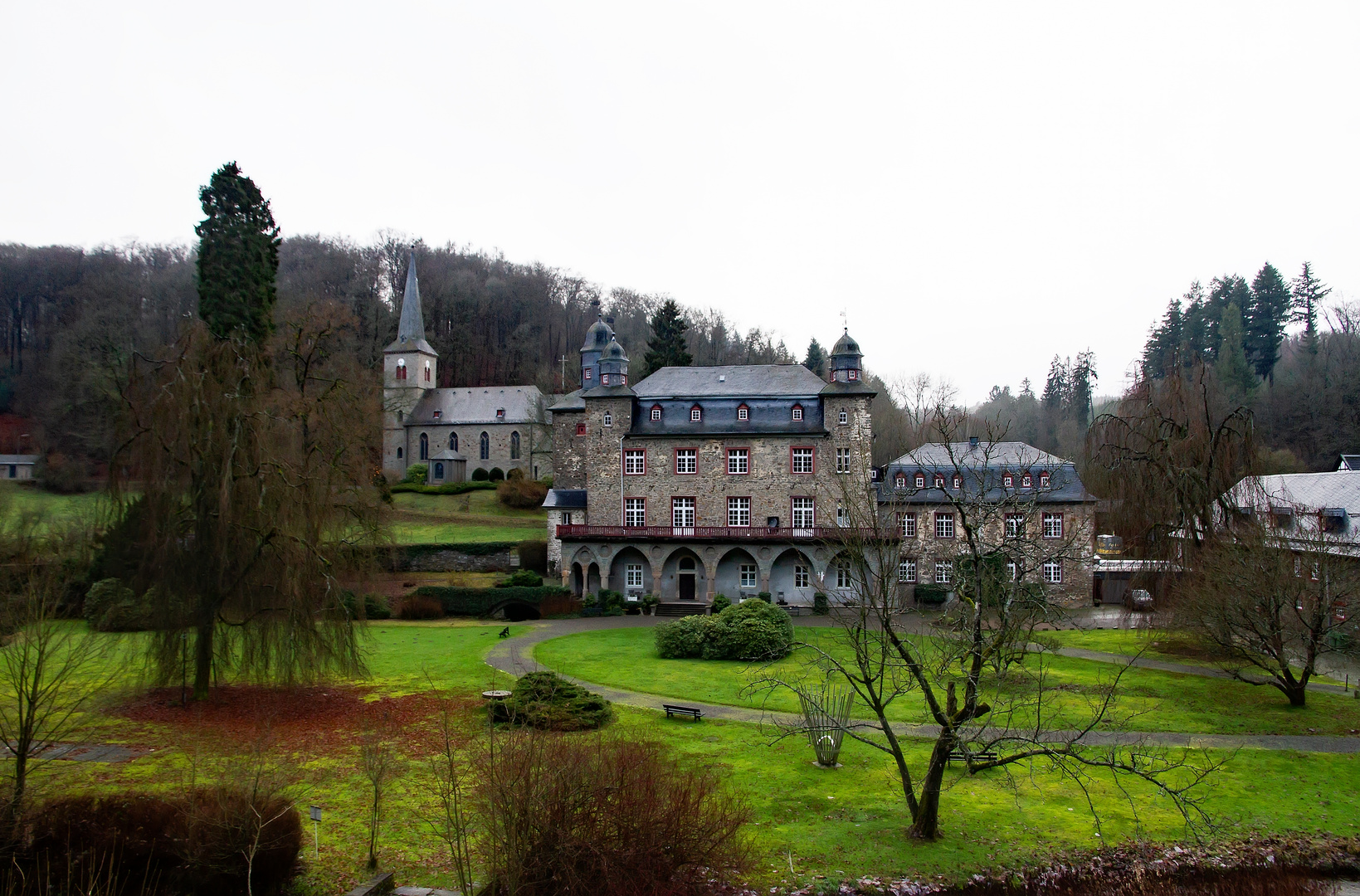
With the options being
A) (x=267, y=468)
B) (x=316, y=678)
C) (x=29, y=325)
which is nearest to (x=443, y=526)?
(x=316, y=678)

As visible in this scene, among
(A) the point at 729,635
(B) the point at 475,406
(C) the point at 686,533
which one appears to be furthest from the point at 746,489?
(B) the point at 475,406

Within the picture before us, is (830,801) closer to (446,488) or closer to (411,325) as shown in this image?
(446,488)

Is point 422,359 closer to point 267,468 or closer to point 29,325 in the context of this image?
point 29,325

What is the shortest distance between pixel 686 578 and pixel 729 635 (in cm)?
1175

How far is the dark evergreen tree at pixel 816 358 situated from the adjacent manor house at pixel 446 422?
24.4 metres

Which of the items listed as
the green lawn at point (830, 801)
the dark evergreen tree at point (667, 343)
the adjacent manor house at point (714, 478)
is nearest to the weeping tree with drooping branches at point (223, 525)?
the green lawn at point (830, 801)

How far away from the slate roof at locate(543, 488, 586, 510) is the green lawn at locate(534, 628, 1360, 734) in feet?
42.7

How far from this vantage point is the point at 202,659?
1775 centimetres

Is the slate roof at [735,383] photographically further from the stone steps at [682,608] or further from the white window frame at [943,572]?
the stone steps at [682,608]

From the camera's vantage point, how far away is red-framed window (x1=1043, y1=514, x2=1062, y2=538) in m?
36.4

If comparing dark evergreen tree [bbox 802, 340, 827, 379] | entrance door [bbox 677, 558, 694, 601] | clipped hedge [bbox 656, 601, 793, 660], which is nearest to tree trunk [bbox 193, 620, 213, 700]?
clipped hedge [bbox 656, 601, 793, 660]

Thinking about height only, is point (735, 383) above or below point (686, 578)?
above

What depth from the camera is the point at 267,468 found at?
17703mm

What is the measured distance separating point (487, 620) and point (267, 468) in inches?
702
